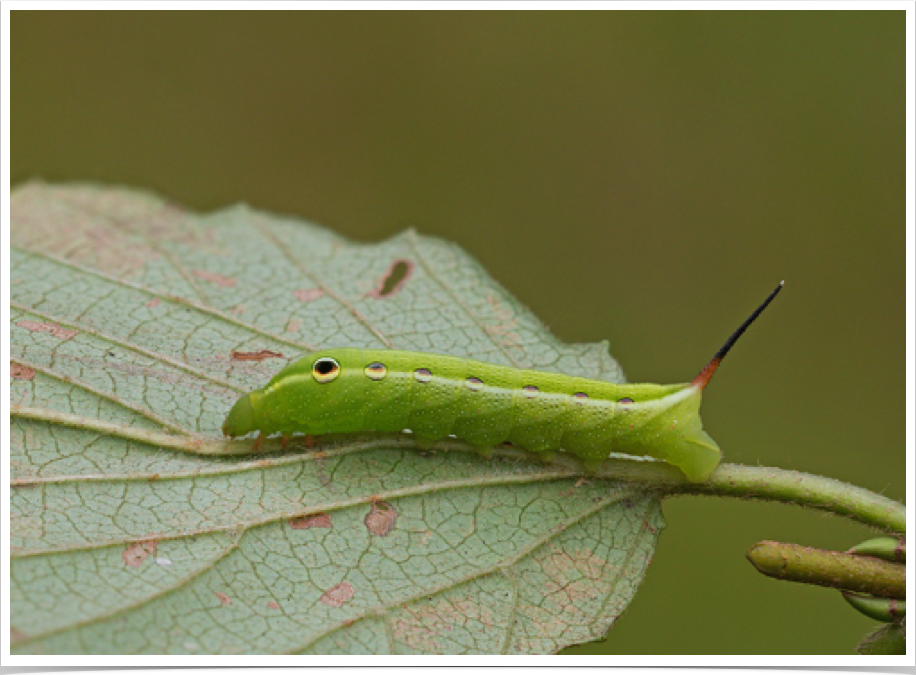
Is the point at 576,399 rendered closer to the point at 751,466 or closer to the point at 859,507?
the point at 751,466

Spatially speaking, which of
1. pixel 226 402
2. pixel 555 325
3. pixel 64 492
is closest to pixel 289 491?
pixel 226 402

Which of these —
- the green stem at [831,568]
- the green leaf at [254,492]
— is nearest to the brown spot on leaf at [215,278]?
the green leaf at [254,492]

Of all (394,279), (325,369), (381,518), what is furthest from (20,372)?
(394,279)

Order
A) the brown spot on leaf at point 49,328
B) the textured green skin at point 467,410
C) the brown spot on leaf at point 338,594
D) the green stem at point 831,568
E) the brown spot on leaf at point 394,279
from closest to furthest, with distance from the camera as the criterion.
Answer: the green stem at point 831,568 → the brown spot on leaf at point 338,594 → the textured green skin at point 467,410 → the brown spot on leaf at point 49,328 → the brown spot on leaf at point 394,279

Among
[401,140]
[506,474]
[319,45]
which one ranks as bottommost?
[506,474]

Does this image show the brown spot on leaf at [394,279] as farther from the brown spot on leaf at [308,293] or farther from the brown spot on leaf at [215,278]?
the brown spot on leaf at [215,278]

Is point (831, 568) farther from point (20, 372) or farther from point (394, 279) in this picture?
point (20, 372)

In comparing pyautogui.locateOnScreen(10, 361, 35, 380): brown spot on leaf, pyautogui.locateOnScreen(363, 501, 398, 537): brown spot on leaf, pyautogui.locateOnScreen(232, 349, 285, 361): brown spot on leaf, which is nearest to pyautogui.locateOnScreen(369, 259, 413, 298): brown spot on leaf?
pyautogui.locateOnScreen(232, 349, 285, 361): brown spot on leaf
